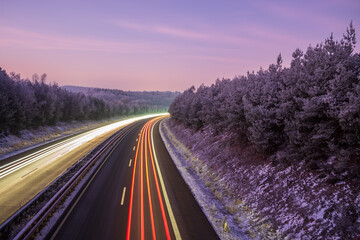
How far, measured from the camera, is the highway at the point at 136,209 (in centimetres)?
871

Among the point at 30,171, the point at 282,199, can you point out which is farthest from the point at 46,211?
the point at 282,199

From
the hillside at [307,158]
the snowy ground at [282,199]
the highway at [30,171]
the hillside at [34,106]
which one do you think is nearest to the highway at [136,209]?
the snowy ground at [282,199]

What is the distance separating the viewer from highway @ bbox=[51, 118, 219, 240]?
8.71 meters

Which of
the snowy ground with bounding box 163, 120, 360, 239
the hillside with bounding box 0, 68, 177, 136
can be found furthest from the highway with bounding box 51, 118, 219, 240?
the hillside with bounding box 0, 68, 177, 136

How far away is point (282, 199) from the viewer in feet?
31.1

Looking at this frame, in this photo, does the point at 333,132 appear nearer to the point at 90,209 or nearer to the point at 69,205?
the point at 90,209

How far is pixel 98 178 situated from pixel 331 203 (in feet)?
48.6

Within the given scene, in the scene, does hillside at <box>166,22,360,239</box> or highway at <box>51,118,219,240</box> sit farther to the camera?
highway at <box>51,118,219,240</box>

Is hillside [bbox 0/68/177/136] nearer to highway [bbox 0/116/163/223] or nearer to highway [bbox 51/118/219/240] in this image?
highway [bbox 0/116/163/223]

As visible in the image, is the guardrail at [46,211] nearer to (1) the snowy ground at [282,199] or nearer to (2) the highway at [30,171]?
(2) the highway at [30,171]

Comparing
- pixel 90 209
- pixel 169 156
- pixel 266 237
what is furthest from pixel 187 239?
pixel 169 156

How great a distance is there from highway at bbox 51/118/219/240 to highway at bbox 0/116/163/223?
320cm

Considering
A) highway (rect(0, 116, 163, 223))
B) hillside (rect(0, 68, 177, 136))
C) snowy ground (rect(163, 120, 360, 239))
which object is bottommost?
snowy ground (rect(163, 120, 360, 239))

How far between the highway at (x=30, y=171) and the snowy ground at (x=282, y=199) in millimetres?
11371
